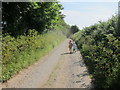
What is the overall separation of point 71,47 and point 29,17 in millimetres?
6446

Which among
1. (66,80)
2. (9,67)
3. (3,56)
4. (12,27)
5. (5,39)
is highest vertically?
(12,27)

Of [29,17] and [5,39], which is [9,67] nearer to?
[5,39]

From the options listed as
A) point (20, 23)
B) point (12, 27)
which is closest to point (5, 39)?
point (12, 27)

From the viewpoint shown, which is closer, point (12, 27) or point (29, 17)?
point (12, 27)

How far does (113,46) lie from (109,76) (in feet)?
5.24

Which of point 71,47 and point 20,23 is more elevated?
point 20,23

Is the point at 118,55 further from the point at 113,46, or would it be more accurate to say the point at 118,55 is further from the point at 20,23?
the point at 20,23

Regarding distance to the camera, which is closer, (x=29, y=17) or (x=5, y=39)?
(x=5, y=39)

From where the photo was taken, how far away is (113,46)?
23.0 feet

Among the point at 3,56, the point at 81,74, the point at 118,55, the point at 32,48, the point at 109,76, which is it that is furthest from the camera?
the point at 32,48

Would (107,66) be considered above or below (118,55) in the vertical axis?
below

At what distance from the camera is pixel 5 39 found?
906cm

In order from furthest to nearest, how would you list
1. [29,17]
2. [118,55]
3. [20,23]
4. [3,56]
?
[29,17], [20,23], [3,56], [118,55]

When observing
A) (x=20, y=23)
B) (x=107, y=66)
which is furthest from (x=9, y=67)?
(x=20, y=23)
